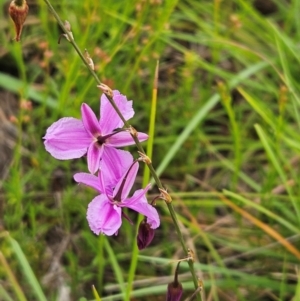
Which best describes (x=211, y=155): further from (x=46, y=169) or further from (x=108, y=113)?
(x=108, y=113)

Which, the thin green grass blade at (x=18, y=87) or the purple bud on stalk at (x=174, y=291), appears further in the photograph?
the thin green grass blade at (x=18, y=87)

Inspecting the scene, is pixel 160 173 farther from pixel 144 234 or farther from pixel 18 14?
pixel 18 14

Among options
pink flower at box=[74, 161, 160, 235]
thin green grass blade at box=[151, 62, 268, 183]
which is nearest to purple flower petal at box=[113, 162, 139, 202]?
pink flower at box=[74, 161, 160, 235]

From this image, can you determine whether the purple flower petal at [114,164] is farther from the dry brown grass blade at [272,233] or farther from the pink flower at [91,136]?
the dry brown grass blade at [272,233]

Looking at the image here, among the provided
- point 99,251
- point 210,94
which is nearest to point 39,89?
point 210,94

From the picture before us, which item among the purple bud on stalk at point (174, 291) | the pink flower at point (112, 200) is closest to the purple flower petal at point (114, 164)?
the pink flower at point (112, 200)

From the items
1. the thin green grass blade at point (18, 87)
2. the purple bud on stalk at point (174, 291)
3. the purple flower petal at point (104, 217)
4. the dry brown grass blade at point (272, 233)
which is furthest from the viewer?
the thin green grass blade at point (18, 87)
